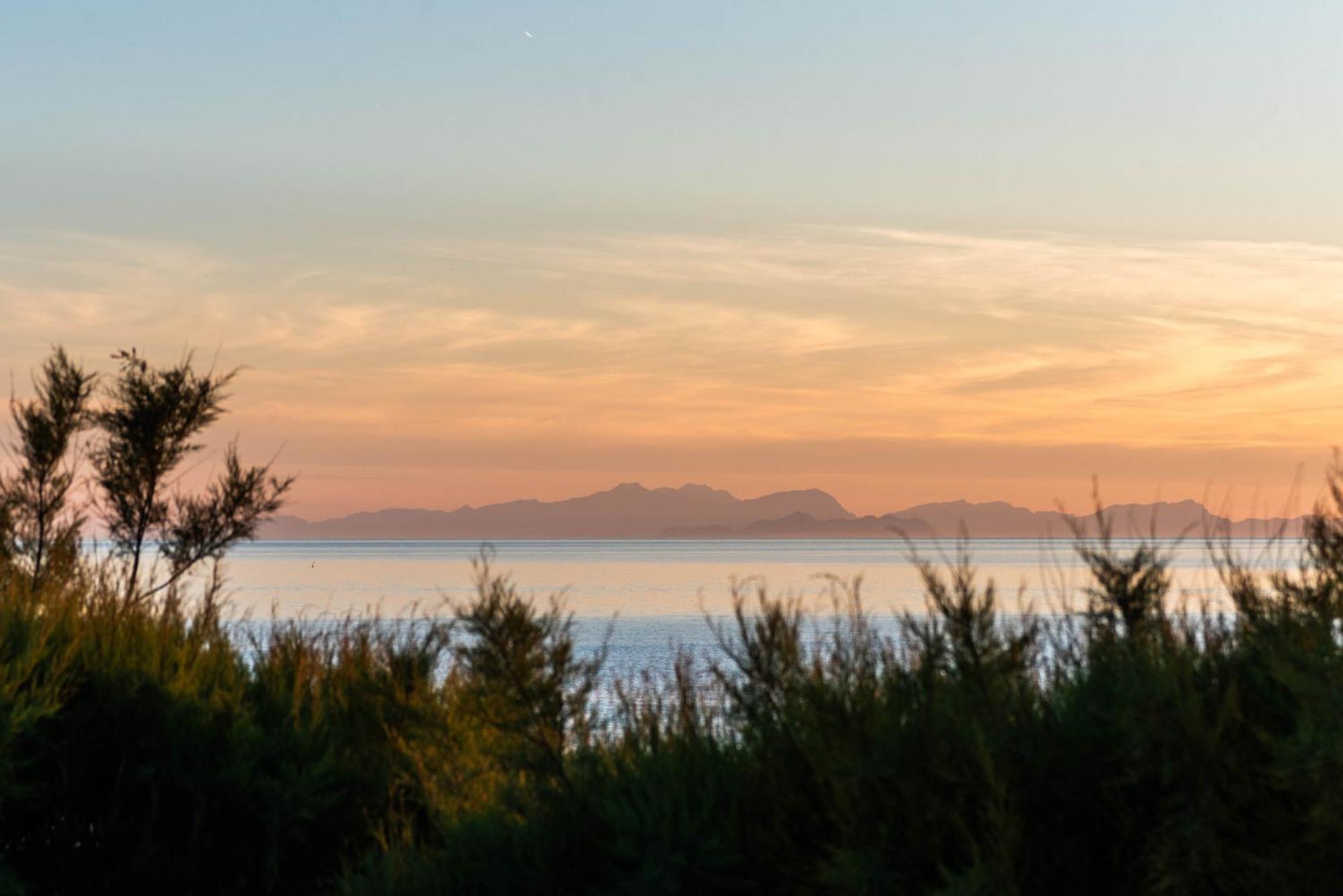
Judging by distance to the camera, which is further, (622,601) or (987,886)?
(622,601)

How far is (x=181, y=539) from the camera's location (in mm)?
21953

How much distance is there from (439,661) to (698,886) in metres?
5.74

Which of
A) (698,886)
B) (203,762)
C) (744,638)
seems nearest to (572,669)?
(744,638)

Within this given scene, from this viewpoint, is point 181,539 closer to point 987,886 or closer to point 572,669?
point 572,669

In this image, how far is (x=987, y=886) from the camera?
5.62 metres

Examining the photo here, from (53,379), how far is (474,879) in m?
17.0

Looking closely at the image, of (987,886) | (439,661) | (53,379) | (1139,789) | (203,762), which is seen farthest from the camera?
(53,379)

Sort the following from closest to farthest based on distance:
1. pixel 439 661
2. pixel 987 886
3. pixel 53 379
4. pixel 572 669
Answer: pixel 987 886 < pixel 572 669 < pixel 439 661 < pixel 53 379

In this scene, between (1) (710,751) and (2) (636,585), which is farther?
(2) (636,585)

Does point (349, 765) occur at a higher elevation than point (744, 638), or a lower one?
lower

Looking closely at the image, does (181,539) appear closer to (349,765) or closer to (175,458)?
(175,458)

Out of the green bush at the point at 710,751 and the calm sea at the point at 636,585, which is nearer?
the green bush at the point at 710,751

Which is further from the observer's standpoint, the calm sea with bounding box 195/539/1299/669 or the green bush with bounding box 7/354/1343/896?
the calm sea with bounding box 195/539/1299/669

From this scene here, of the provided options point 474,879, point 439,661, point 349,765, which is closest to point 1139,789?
point 474,879
